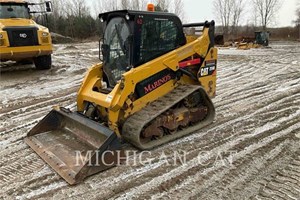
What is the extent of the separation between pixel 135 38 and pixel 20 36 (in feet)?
21.7

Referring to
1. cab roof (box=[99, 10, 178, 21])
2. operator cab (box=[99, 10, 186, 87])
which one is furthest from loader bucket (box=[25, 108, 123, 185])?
cab roof (box=[99, 10, 178, 21])

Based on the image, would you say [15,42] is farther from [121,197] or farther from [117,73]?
[121,197]

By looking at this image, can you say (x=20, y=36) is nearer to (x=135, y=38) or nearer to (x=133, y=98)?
(x=135, y=38)

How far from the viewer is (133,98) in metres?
4.16

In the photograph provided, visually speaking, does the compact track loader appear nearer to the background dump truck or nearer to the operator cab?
the operator cab

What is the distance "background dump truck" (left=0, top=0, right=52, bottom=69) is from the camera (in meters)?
9.23

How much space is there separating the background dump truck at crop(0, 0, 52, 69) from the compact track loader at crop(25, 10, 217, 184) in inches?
220

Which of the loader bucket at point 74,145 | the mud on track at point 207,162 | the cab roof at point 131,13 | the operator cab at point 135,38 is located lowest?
the mud on track at point 207,162

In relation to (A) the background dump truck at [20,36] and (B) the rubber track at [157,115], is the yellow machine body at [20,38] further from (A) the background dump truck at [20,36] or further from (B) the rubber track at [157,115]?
(B) the rubber track at [157,115]

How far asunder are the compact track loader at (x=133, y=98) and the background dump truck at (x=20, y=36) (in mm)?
5586

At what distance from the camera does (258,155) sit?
13.0ft

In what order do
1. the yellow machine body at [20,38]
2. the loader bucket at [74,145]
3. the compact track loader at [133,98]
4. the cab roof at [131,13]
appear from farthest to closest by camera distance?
the yellow machine body at [20,38] < the cab roof at [131,13] < the compact track loader at [133,98] < the loader bucket at [74,145]

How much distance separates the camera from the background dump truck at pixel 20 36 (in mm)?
9230

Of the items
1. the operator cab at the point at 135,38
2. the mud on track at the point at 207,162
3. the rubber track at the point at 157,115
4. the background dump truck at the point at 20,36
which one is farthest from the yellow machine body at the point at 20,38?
the rubber track at the point at 157,115
